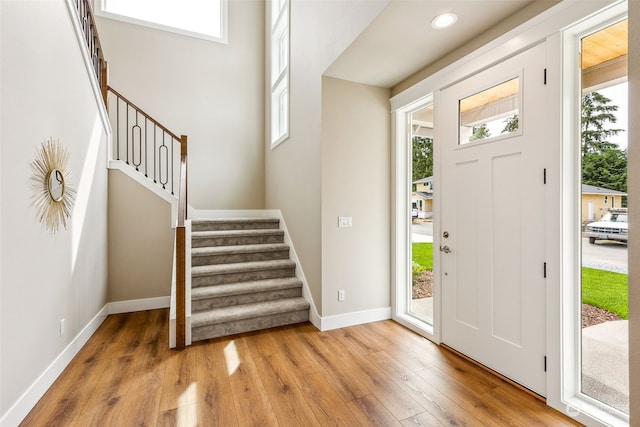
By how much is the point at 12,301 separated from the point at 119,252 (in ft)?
6.98

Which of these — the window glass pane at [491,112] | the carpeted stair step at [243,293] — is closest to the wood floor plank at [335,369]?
the carpeted stair step at [243,293]

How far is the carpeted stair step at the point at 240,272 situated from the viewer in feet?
10.9

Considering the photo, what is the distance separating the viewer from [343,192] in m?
3.22

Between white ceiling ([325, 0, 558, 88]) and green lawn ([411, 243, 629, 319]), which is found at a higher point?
white ceiling ([325, 0, 558, 88])

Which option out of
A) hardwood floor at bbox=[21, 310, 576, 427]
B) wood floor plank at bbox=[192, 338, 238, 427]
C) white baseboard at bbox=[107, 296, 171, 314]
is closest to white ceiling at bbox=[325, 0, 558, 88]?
hardwood floor at bbox=[21, 310, 576, 427]

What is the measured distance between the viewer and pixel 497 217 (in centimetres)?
226

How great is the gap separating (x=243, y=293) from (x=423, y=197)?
2175 mm

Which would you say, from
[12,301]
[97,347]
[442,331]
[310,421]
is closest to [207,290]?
[97,347]

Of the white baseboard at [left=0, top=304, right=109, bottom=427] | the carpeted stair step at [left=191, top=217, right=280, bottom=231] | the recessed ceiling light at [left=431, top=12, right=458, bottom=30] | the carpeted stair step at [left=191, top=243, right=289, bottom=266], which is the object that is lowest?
the white baseboard at [left=0, top=304, right=109, bottom=427]

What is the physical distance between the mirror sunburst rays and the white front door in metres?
3.08

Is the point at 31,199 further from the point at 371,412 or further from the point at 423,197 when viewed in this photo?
the point at 423,197

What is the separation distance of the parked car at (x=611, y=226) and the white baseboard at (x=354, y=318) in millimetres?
2072

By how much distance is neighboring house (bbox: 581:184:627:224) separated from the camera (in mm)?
1732

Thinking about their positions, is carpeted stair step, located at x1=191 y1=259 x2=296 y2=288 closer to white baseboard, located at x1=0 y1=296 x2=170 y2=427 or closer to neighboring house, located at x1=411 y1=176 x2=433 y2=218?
white baseboard, located at x1=0 y1=296 x2=170 y2=427
